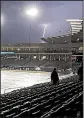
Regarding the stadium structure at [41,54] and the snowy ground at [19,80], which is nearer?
the snowy ground at [19,80]

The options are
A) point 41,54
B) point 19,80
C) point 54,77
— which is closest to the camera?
point 54,77

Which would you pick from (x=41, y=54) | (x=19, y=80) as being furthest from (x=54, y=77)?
(x=41, y=54)

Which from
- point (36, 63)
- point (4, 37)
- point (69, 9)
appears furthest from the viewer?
point (4, 37)

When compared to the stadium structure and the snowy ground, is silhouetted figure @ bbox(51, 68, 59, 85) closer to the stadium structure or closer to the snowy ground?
the snowy ground

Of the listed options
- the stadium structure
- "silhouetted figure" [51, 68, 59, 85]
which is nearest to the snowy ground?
"silhouetted figure" [51, 68, 59, 85]

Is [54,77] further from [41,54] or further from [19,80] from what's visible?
[41,54]

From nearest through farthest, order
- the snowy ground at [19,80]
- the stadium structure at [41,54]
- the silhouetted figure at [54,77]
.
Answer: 1. the silhouetted figure at [54,77]
2. the snowy ground at [19,80]
3. the stadium structure at [41,54]

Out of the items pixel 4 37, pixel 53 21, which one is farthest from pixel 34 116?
pixel 4 37

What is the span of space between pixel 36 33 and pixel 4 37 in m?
10.9

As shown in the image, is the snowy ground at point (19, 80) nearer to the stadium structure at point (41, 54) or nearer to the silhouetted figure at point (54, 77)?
the silhouetted figure at point (54, 77)

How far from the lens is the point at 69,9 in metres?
36.2

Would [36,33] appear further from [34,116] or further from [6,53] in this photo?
[34,116]

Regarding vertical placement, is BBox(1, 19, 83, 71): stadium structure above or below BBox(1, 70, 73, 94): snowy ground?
above

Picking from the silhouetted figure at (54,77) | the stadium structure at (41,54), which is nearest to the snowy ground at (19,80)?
the silhouetted figure at (54,77)
